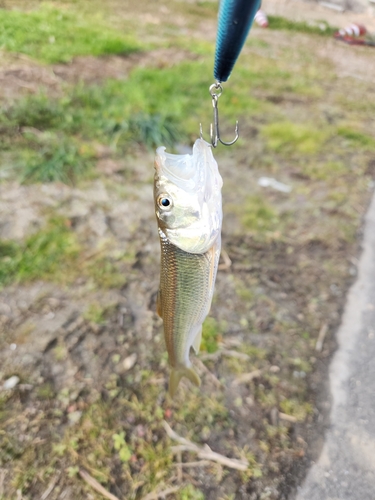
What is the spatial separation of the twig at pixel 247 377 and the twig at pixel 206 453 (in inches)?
19.1

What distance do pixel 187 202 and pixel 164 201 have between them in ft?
0.27

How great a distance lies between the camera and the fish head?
1.46 m

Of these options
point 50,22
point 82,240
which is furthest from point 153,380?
point 50,22

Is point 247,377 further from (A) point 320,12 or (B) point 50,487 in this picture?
(A) point 320,12

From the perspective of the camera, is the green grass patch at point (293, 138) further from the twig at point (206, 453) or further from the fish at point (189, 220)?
the fish at point (189, 220)

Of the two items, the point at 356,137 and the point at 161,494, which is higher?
the point at 356,137

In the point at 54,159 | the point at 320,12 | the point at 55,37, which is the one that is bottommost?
the point at 54,159

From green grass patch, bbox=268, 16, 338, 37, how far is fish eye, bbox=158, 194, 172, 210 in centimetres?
1212

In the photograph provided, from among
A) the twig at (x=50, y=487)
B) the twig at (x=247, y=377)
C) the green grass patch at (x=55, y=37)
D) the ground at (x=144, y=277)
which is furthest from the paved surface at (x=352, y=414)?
the green grass patch at (x=55, y=37)

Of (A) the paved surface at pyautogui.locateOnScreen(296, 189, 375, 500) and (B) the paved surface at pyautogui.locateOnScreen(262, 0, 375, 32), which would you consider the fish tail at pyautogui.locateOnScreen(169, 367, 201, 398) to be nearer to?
(A) the paved surface at pyautogui.locateOnScreen(296, 189, 375, 500)

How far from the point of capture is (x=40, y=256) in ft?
10.9

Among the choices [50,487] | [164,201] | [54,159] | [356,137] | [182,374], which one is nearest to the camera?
[164,201]

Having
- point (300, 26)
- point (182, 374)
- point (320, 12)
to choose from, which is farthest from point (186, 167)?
point (320, 12)

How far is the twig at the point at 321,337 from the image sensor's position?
305 centimetres
